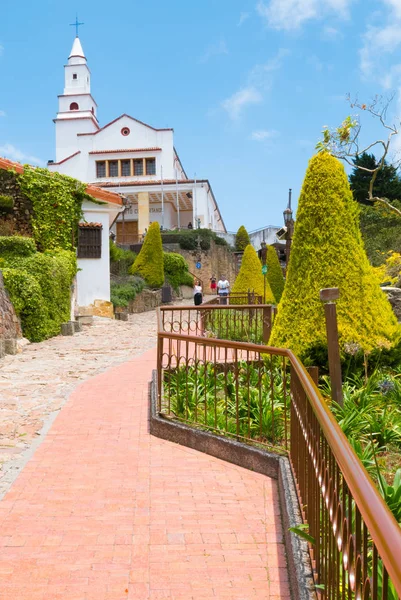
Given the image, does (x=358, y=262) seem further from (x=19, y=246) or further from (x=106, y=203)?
(x=106, y=203)

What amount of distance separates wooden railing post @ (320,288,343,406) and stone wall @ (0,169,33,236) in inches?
600

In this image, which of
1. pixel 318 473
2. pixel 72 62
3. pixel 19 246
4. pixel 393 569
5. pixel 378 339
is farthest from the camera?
pixel 72 62

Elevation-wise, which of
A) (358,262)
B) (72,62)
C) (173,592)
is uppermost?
Answer: (72,62)

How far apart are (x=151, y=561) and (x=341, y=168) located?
5.60m

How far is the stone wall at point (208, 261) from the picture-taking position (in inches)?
1610

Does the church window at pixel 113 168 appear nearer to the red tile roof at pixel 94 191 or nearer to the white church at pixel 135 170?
the white church at pixel 135 170

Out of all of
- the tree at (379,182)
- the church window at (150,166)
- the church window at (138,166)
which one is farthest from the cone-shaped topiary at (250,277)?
the church window at (138,166)

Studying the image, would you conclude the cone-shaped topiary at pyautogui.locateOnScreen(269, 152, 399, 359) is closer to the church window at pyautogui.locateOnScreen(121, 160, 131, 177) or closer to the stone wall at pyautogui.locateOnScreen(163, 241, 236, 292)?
the stone wall at pyautogui.locateOnScreen(163, 241, 236, 292)

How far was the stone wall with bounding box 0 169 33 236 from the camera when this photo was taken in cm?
1864

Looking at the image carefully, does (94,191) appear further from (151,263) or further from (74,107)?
(74,107)

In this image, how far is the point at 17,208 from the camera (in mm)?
18781

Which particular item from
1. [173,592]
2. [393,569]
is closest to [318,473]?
[173,592]

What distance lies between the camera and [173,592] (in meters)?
2.98

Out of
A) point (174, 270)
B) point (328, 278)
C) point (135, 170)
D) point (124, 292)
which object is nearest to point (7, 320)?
point (328, 278)
